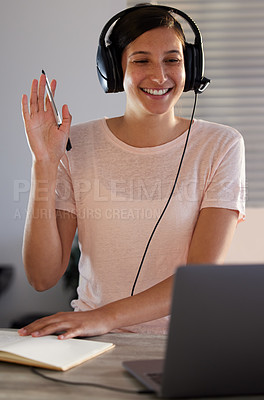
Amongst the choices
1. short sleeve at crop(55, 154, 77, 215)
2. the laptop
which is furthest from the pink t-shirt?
the laptop

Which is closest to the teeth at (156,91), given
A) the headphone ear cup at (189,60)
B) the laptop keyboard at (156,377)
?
the headphone ear cup at (189,60)

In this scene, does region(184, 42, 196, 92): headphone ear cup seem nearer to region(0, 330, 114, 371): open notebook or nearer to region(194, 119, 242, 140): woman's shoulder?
region(194, 119, 242, 140): woman's shoulder

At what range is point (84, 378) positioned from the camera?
2.85ft

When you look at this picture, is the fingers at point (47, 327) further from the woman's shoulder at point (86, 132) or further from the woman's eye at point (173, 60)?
the woman's eye at point (173, 60)

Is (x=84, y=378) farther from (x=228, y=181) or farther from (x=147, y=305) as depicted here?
(x=228, y=181)

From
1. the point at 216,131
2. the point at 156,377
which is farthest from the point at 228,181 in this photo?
the point at 156,377

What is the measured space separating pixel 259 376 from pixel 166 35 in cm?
107

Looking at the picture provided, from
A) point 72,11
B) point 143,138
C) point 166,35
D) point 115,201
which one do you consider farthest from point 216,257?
point 72,11

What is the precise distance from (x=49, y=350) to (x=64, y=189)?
712mm

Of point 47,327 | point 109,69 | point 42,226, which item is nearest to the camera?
point 47,327

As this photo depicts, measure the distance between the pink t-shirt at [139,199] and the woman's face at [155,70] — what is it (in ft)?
0.43

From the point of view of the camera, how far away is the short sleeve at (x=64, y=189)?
5.30 feet

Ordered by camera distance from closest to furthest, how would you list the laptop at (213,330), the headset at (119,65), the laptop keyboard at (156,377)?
1. the laptop at (213,330)
2. the laptop keyboard at (156,377)
3. the headset at (119,65)

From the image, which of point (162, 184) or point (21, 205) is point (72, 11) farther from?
point (162, 184)
